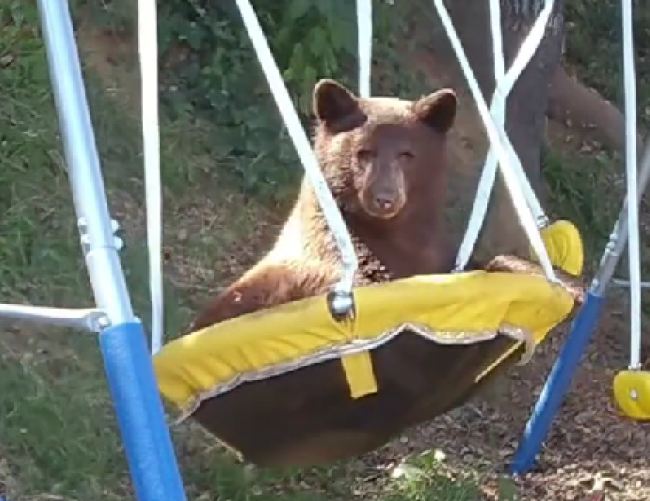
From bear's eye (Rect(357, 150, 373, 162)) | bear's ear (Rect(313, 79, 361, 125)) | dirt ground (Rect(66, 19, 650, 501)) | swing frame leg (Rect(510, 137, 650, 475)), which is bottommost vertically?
dirt ground (Rect(66, 19, 650, 501))

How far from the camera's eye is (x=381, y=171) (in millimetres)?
2668

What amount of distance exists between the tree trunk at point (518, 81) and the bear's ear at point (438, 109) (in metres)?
1.77

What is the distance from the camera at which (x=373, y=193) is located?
104 inches

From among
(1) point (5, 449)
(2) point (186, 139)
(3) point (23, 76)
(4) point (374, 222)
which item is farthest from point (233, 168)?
(4) point (374, 222)

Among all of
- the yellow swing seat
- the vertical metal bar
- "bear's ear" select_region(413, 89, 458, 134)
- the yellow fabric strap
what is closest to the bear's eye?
"bear's ear" select_region(413, 89, 458, 134)

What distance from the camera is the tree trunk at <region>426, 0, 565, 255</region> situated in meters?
4.49

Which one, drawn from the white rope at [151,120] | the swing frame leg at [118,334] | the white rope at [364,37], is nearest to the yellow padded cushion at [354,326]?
the white rope at [151,120]

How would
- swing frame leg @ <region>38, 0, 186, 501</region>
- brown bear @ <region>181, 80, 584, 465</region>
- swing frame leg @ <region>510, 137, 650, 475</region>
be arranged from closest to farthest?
swing frame leg @ <region>38, 0, 186, 501</region>
brown bear @ <region>181, 80, 584, 465</region>
swing frame leg @ <region>510, 137, 650, 475</region>

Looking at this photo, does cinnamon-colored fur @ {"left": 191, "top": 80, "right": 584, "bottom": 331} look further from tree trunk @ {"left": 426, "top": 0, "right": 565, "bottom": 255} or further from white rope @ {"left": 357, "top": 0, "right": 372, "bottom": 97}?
tree trunk @ {"left": 426, "top": 0, "right": 565, "bottom": 255}

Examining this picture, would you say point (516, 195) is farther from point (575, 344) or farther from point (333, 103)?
point (575, 344)

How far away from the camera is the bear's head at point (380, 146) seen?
268 centimetres

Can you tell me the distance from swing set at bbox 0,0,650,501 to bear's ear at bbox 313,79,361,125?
225mm

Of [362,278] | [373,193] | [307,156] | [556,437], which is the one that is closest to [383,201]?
[373,193]

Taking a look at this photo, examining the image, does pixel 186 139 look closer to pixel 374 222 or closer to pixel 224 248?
pixel 224 248
